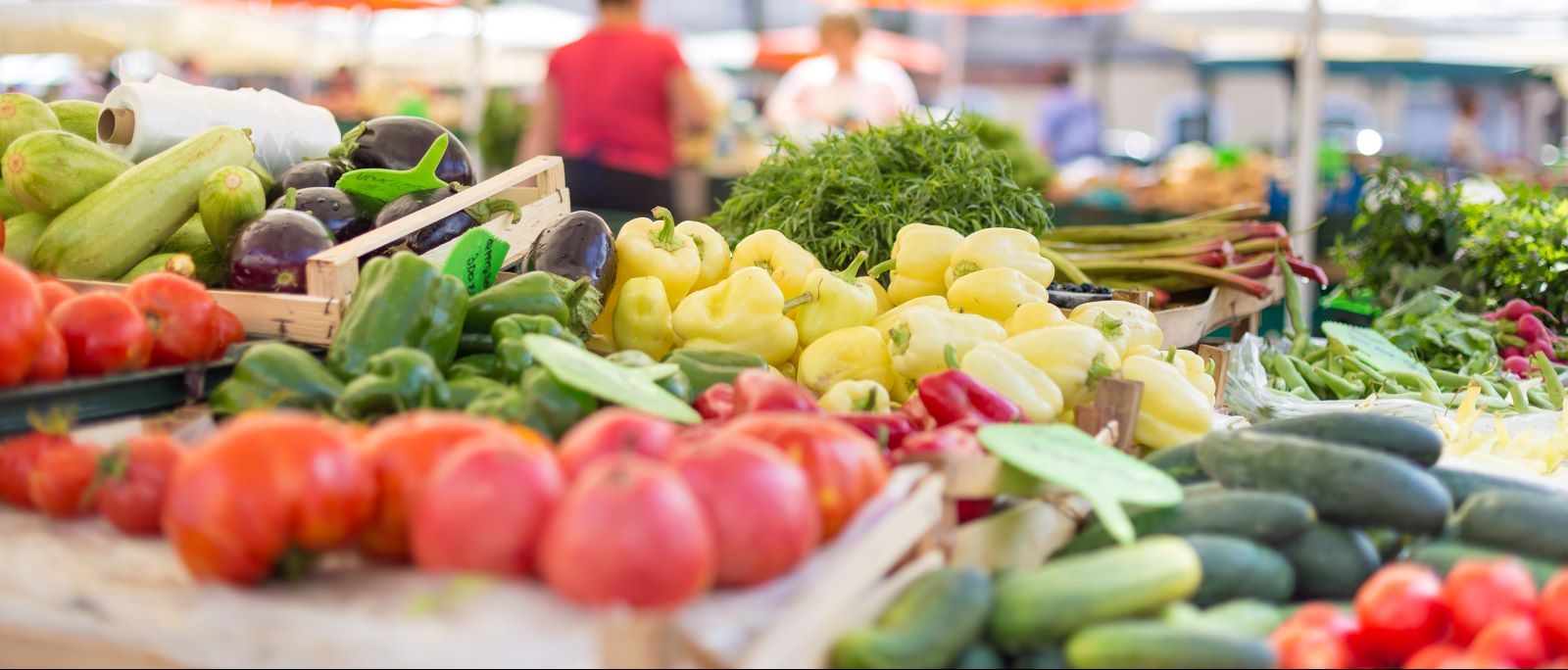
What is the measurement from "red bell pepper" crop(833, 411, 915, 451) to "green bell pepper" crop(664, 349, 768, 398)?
0.33 meters

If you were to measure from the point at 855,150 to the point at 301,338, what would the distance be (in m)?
1.74

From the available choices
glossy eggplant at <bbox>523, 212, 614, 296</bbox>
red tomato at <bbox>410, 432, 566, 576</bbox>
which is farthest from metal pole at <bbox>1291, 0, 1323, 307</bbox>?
red tomato at <bbox>410, 432, 566, 576</bbox>

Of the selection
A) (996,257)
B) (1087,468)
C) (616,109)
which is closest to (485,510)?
(1087,468)

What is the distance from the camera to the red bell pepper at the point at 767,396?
205 centimetres

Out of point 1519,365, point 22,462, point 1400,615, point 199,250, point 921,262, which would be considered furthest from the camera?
point 1519,365

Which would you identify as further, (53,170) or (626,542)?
(53,170)

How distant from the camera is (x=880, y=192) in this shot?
352cm

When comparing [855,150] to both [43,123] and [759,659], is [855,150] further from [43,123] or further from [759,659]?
[759,659]

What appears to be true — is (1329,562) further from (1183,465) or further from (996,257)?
(996,257)

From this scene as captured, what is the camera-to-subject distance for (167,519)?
143 centimetres

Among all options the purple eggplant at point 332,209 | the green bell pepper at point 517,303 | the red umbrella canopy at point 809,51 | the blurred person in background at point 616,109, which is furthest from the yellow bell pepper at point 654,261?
the red umbrella canopy at point 809,51

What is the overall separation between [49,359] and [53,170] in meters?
1.02

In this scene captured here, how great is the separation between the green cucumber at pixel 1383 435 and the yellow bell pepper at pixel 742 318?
1.10 m

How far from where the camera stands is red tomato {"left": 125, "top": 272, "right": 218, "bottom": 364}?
214 centimetres
